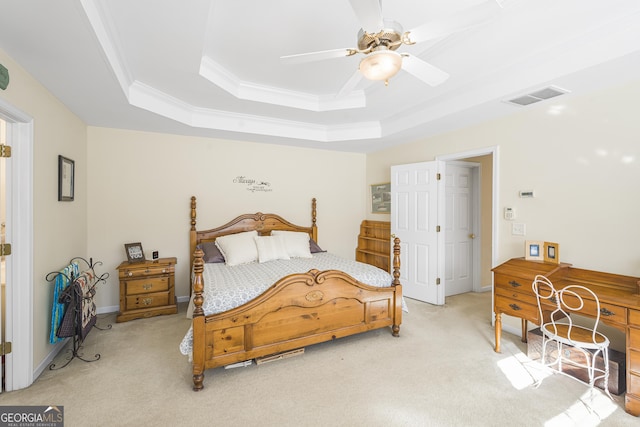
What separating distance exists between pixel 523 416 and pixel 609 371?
2.83 feet

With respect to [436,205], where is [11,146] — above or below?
above

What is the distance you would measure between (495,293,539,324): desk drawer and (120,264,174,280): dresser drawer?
3743 millimetres

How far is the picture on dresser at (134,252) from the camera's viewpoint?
3.67 metres

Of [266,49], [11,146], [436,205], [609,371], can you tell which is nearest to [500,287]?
[609,371]

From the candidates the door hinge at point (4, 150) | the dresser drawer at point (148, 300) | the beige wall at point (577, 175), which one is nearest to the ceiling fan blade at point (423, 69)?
the beige wall at point (577, 175)

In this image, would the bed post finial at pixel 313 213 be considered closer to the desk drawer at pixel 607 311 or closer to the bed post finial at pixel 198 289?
the bed post finial at pixel 198 289

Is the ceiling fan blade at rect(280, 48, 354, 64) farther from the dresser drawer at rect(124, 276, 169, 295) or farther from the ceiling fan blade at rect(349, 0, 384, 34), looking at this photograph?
the dresser drawer at rect(124, 276, 169, 295)

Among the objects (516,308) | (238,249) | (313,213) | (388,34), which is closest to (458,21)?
(388,34)

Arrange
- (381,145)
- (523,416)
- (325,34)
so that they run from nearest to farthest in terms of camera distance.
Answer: (523,416), (325,34), (381,145)

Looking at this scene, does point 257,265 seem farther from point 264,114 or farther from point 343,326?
point 264,114

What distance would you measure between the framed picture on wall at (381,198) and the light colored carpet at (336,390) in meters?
2.52

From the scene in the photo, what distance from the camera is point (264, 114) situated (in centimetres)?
393

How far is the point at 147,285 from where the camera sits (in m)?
3.57

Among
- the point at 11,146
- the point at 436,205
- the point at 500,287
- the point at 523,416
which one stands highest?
the point at 11,146
